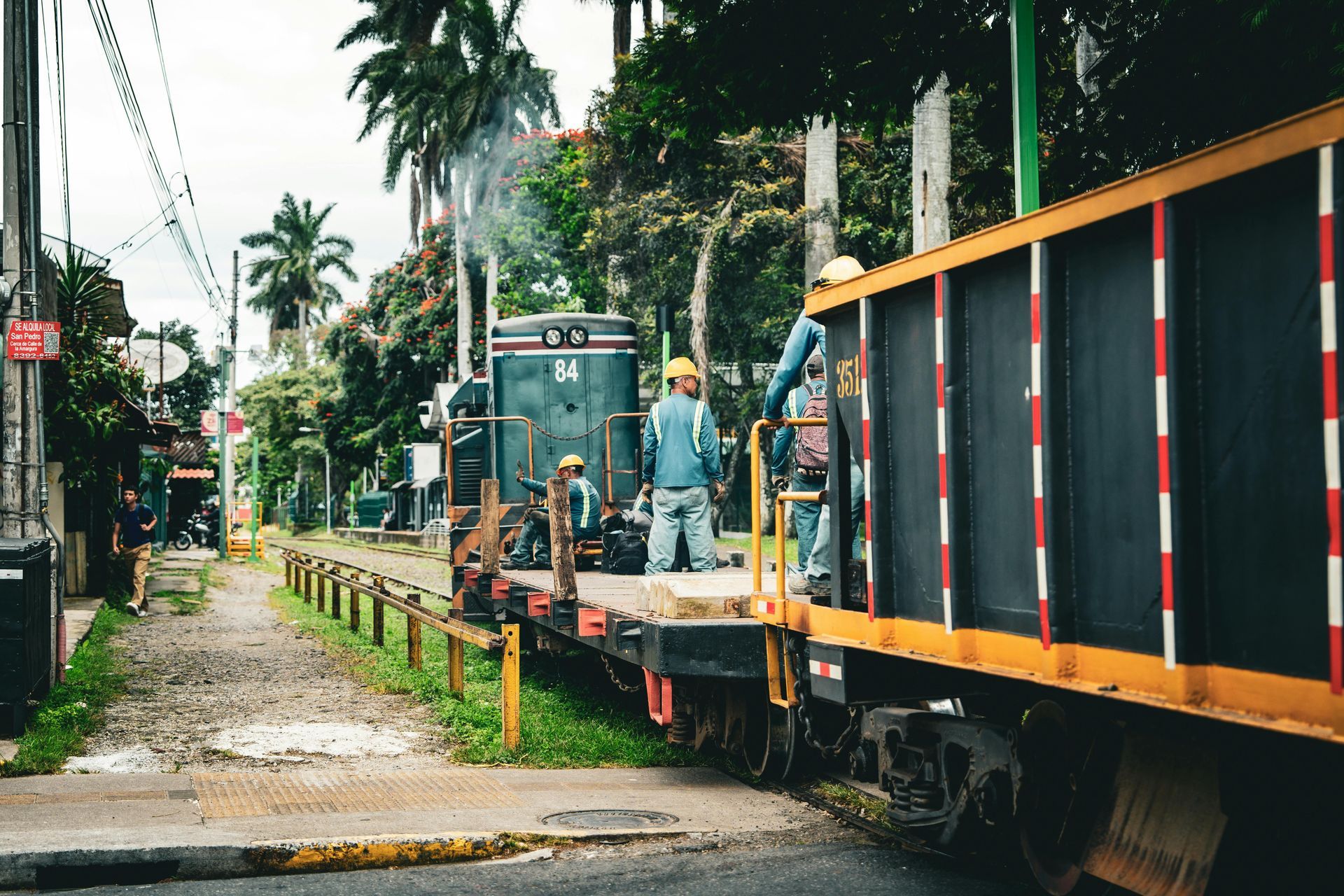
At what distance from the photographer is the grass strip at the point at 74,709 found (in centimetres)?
818

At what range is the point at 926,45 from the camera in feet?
30.5

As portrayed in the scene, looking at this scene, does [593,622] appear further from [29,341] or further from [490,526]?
[29,341]

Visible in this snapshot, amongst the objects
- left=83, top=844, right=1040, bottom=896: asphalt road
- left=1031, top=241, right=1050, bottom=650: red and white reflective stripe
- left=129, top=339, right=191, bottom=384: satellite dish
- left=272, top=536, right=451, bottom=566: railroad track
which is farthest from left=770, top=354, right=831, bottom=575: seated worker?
left=272, top=536, right=451, bottom=566: railroad track

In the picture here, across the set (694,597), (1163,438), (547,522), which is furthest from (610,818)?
(547,522)

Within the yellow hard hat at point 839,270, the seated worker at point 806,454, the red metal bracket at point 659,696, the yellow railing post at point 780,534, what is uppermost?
the yellow hard hat at point 839,270

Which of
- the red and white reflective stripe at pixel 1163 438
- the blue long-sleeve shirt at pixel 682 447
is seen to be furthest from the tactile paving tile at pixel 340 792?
the red and white reflective stripe at pixel 1163 438

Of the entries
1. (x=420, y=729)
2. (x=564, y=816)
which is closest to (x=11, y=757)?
(x=420, y=729)

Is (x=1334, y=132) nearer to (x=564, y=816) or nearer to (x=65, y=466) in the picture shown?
(x=564, y=816)

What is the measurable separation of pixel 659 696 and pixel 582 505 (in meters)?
4.64

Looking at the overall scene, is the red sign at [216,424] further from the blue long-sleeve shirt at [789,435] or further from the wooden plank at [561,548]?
the blue long-sleeve shirt at [789,435]

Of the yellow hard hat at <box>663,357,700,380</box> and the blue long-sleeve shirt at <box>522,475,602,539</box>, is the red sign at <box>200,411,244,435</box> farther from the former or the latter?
the yellow hard hat at <box>663,357,700,380</box>

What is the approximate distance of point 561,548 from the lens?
8719 millimetres

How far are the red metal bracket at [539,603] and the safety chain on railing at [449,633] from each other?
30cm

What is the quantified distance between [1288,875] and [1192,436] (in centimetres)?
140
